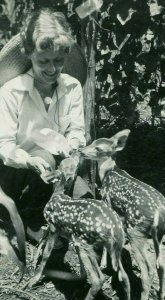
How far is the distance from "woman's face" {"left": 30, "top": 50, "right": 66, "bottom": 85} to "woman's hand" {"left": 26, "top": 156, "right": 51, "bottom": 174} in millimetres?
580

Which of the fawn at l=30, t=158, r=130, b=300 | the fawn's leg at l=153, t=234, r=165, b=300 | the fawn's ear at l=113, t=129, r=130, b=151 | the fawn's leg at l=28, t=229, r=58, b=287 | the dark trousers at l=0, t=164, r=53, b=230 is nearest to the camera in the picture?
the fawn at l=30, t=158, r=130, b=300

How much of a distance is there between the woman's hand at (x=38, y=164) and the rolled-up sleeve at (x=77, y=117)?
0.49m

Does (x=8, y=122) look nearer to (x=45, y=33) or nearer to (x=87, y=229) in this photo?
(x=45, y=33)

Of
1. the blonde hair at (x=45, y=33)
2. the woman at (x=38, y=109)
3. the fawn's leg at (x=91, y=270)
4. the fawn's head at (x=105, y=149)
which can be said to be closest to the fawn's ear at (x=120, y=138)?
the fawn's head at (x=105, y=149)

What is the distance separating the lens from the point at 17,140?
410 centimetres

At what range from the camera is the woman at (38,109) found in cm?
376

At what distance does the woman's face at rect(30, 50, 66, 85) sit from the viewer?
3715mm

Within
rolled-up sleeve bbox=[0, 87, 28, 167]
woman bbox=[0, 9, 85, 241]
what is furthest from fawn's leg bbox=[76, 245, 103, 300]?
rolled-up sleeve bbox=[0, 87, 28, 167]

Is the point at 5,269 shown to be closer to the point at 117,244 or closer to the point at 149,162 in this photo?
the point at 117,244

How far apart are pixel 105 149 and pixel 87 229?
84 centimetres

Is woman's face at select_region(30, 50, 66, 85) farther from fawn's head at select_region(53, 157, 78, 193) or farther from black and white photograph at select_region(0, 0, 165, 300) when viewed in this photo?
fawn's head at select_region(53, 157, 78, 193)

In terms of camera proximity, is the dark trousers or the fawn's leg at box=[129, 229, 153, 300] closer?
the fawn's leg at box=[129, 229, 153, 300]

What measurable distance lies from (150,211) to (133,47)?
6.64 ft

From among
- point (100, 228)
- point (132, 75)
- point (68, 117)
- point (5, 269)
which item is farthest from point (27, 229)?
point (132, 75)
